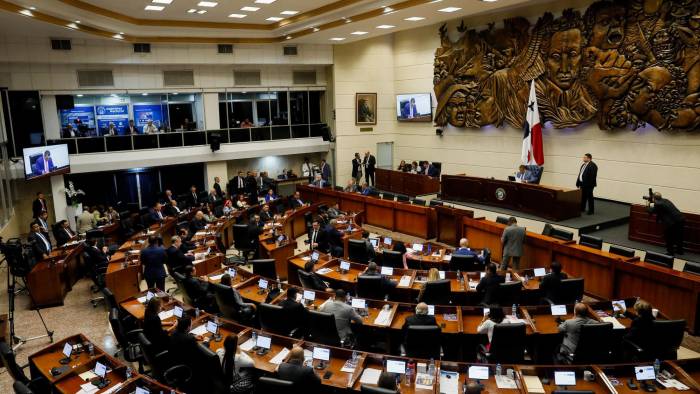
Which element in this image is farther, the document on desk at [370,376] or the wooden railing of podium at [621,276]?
the wooden railing of podium at [621,276]

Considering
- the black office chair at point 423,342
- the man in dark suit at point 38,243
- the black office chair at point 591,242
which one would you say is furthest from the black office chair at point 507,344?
the man in dark suit at point 38,243

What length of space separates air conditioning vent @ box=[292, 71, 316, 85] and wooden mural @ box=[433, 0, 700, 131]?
19.2 ft

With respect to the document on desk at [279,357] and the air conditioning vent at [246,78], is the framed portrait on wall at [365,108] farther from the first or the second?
the document on desk at [279,357]

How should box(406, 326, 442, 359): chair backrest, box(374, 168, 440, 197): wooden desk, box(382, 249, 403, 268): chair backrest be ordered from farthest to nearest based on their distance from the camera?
1. box(374, 168, 440, 197): wooden desk
2. box(382, 249, 403, 268): chair backrest
3. box(406, 326, 442, 359): chair backrest

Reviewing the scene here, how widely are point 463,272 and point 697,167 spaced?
7523mm

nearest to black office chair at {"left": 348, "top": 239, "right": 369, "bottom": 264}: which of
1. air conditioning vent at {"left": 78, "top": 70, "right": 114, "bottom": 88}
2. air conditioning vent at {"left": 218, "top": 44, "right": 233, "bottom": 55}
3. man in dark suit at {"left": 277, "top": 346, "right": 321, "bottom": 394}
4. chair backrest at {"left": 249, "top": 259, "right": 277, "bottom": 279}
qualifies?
chair backrest at {"left": 249, "top": 259, "right": 277, "bottom": 279}

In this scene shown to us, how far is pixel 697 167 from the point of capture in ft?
39.4

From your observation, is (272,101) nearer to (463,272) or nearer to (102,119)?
(102,119)

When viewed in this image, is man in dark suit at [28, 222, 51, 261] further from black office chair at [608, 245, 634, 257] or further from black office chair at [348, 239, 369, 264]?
black office chair at [608, 245, 634, 257]

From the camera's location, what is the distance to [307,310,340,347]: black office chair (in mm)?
6430

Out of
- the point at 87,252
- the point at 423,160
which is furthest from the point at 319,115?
the point at 87,252

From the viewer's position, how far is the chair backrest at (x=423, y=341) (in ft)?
19.8

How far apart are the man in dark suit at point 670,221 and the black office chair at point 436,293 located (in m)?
5.69

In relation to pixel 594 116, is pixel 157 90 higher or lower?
higher
